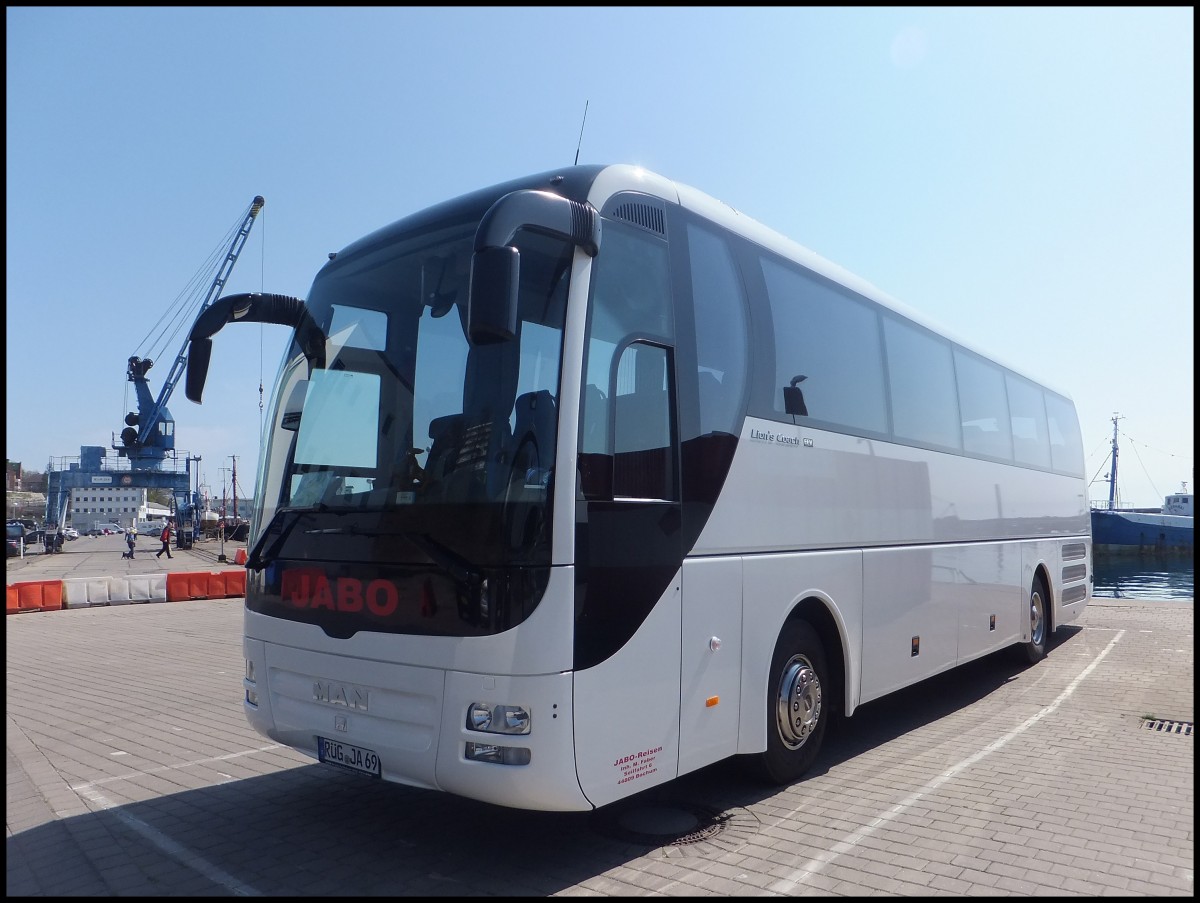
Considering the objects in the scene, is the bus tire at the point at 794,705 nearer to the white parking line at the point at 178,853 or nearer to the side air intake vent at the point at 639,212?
the side air intake vent at the point at 639,212

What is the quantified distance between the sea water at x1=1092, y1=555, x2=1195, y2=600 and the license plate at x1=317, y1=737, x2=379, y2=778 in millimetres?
28105

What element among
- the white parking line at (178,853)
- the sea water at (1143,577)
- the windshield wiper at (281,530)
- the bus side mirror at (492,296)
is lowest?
the sea water at (1143,577)

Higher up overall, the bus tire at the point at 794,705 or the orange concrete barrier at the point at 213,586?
the bus tire at the point at 794,705

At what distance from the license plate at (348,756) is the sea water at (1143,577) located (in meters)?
28.1

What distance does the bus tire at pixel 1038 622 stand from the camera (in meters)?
11.3

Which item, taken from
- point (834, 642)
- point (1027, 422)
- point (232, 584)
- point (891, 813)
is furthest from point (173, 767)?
point (232, 584)

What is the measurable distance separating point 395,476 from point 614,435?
1140 millimetres

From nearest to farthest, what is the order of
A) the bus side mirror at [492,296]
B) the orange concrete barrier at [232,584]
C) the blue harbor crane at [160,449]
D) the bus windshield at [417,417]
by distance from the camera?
the bus side mirror at [492,296]
the bus windshield at [417,417]
the orange concrete barrier at [232,584]
the blue harbor crane at [160,449]

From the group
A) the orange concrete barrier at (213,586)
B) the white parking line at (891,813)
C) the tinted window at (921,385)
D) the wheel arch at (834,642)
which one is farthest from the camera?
the orange concrete barrier at (213,586)

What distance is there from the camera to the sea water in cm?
3559

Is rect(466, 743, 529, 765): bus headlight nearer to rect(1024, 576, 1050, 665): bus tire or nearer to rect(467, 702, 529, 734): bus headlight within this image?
rect(467, 702, 529, 734): bus headlight

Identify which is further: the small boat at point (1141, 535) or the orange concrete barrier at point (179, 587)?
the small boat at point (1141, 535)

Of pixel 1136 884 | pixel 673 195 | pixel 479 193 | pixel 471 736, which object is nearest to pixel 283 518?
pixel 471 736

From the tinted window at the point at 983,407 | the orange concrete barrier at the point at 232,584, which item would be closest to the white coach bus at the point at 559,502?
the tinted window at the point at 983,407
